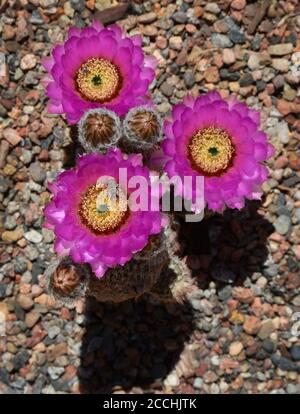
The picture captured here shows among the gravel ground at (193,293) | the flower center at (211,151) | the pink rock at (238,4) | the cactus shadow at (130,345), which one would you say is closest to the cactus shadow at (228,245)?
the gravel ground at (193,293)

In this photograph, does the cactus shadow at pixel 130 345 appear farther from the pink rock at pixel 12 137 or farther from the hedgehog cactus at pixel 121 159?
the pink rock at pixel 12 137

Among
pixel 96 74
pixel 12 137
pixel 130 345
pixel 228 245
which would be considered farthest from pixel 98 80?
pixel 130 345

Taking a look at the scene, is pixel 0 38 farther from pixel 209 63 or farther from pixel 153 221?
pixel 153 221

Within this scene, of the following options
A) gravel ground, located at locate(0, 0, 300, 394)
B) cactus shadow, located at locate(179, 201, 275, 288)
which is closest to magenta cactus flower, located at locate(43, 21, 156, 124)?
gravel ground, located at locate(0, 0, 300, 394)

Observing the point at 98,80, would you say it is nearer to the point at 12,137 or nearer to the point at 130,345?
the point at 12,137

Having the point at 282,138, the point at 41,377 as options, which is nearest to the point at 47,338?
the point at 41,377
